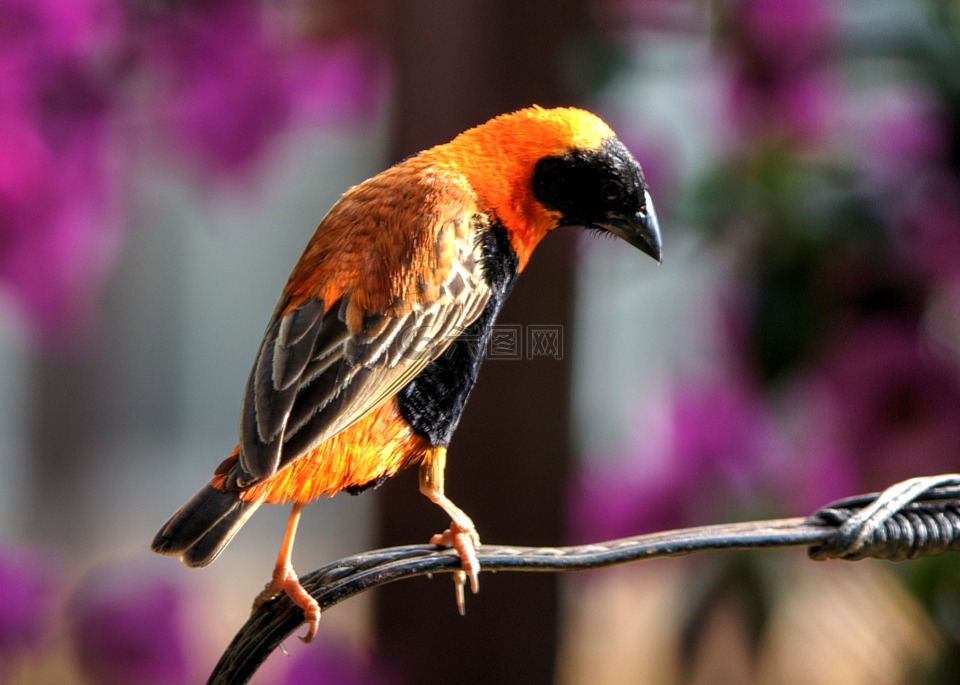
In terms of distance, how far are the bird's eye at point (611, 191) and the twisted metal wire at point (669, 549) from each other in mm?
276

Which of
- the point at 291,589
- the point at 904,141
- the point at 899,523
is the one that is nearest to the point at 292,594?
the point at 291,589

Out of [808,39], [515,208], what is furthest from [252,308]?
[515,208]

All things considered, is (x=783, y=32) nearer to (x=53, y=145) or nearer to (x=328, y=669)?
(x=53, y=145)

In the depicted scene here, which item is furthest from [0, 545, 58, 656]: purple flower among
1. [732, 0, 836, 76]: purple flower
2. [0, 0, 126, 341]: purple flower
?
[732, 0, 836, 76]: purple flower

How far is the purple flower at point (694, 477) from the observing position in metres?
2.09

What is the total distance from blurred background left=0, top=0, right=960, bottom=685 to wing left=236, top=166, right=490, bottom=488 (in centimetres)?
97

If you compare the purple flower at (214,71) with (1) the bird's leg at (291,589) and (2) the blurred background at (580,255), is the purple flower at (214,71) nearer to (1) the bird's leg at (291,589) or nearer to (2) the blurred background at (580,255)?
(2) the blurred background at (580,255)

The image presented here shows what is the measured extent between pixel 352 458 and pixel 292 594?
0.39ft

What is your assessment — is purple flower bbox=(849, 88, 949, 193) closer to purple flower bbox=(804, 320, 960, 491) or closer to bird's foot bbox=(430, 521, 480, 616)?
purple flower bbox=(804, 320, 960, 491)

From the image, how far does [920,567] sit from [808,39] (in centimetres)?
93

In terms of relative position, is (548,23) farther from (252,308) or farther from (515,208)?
(252,308)

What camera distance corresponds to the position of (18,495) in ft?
13.0

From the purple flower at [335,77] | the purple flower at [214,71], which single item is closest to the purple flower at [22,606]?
the purple flower at [214,71]

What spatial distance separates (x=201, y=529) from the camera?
0.92m
